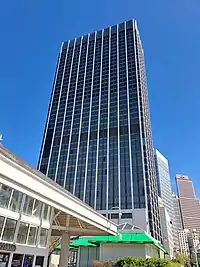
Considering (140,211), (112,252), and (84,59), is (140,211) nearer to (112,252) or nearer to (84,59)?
(112,252)

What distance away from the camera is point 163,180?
497 feet

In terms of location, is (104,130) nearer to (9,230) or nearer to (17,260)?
(17,260)

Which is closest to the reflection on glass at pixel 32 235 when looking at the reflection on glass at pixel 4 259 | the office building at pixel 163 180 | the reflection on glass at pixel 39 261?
the reflection on glass at pixel 39 261

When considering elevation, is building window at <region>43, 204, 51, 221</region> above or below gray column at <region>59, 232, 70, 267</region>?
above

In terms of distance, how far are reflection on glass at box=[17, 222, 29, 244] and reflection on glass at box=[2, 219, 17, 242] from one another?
423 mm

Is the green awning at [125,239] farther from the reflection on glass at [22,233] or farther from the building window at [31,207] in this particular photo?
the reflection on glass at [22,233]

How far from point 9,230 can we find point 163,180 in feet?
495

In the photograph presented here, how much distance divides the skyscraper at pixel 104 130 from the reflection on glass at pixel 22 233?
4968 cm

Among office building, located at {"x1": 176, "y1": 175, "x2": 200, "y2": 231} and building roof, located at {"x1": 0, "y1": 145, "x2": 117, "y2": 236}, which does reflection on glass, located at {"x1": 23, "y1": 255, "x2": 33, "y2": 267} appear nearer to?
building roof, located at {"x1": 0, "y1": 145, "x2": 117, "y2": 236}

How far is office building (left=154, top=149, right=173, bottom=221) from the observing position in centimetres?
14350

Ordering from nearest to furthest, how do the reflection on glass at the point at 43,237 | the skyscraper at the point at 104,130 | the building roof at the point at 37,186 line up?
the building roof at the point at 37,186
the reflection on glass at the point at 43,237
the skyscraper at the point at 104,130

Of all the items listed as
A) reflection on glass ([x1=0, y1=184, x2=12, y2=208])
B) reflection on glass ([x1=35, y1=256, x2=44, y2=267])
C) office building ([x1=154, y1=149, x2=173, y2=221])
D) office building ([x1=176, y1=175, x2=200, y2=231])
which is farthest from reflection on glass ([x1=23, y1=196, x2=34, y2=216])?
office building ([x1=176, y1=175, x2=200, y2=231])

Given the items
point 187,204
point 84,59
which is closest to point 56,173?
point 84,59

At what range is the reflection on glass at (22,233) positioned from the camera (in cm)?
1055
